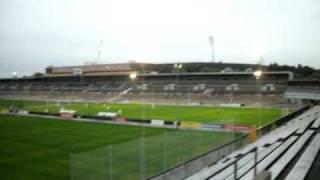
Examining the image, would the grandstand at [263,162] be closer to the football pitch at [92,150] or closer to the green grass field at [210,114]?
the football pitch at [92,150]

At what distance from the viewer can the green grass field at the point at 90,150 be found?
53.7ft

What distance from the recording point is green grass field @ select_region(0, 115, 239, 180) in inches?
644

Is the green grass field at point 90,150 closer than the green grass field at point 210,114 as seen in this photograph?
Yes

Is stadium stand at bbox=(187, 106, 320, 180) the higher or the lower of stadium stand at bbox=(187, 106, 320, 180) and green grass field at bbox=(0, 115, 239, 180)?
the higher

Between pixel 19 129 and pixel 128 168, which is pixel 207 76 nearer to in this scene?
pixel 19 129

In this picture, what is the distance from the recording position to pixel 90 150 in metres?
23.7

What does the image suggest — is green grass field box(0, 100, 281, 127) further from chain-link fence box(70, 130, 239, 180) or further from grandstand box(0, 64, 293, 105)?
chain-link fence box(70, 130, 239, 180)

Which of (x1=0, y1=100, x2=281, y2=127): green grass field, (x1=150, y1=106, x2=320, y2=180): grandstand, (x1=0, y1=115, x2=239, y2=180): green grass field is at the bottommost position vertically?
(x1=0, y1=100, x2=281, y2=127): green grass field

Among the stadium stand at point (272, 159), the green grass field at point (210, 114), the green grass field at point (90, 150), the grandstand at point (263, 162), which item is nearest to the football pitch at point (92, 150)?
the green grass field at point (90, 150)

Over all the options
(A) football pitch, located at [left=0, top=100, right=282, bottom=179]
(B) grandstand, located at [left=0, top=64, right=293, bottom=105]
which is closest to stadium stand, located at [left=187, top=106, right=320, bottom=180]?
(A) football pitch, located at [left=0, top=100, right=282, bottom=179]

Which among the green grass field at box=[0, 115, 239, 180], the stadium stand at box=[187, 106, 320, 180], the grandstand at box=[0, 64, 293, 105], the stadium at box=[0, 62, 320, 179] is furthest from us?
the grandstand at box=[0, 64, 293, 105]

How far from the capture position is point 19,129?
34719mm

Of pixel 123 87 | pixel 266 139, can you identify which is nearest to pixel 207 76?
pixel 123 87

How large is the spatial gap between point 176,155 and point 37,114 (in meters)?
31.9
